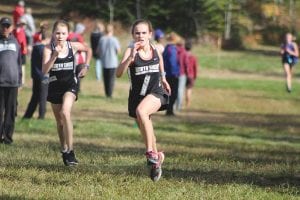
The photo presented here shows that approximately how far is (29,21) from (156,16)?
22.7m

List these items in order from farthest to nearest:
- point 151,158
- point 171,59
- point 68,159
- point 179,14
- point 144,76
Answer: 1. point 179,14
2. point 171,59
3. point 68,159
4. point 144,76
5. point 151,158

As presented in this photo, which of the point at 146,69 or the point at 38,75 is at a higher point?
the point at 146,69

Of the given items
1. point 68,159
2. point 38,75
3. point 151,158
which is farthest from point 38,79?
point 151,158

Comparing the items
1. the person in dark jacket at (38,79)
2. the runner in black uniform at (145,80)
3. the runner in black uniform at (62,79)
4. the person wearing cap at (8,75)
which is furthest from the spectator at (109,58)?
the runner in black uniform at (145,80)

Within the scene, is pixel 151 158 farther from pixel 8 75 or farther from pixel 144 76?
pixel 8 75

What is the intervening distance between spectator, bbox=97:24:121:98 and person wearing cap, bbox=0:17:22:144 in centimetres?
1011

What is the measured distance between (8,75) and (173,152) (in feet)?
10.0

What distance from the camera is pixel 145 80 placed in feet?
29.0

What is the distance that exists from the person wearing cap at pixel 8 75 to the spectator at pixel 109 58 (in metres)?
10.1

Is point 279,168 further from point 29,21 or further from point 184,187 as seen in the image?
point 29,21

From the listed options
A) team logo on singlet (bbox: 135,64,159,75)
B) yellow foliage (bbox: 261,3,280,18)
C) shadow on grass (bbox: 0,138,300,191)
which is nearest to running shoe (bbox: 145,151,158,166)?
shadow on grass (bbox: 0,138,300,191)

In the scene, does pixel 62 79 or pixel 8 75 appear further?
pixel 8 75

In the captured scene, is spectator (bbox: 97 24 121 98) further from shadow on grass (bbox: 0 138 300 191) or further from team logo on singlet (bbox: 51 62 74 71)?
team logo on singlet (bbox: 51 62 74 71)

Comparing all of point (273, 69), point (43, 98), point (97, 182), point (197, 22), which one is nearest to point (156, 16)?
point (197, 22)
